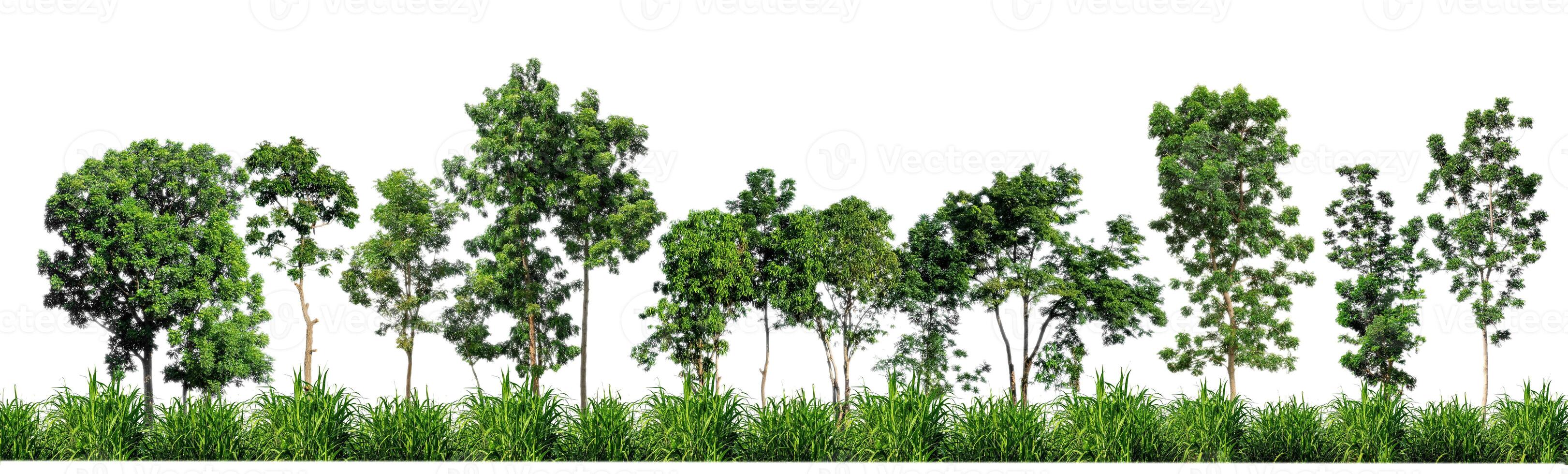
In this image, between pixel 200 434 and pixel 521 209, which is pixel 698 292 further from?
pixel 200 434

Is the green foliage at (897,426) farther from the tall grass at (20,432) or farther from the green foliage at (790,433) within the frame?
the tall grass at (20,432)

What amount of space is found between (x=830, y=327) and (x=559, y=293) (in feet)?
20.3

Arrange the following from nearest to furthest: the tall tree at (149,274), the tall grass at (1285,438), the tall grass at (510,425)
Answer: the tall grass at (510,425) → the tall grass at (1285,438) → the tall tree at (149,274)

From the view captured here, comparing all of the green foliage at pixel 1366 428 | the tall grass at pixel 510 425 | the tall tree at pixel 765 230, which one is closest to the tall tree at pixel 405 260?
the tall tree at pixel 765 230

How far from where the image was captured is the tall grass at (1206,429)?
9.23 m

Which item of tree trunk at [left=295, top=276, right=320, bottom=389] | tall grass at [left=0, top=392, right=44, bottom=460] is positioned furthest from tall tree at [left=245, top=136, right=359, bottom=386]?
tall grass at [left=0, top=392, right=44, bottom=460]

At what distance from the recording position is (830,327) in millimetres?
20203

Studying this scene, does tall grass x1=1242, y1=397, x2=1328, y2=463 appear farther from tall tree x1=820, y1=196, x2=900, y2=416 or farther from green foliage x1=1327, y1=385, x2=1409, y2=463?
tall tree x1=820, y1=196, x2=900, y2=416

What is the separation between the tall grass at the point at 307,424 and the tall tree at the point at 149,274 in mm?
14400

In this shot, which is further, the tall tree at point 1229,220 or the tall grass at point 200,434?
the tall tree at point 1229,220

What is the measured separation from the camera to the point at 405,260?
851 inches

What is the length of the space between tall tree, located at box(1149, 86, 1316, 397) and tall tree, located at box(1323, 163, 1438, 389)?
2.47 m

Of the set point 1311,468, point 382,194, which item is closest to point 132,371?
point 382,194

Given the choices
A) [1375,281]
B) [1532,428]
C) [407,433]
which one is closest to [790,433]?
[407,433]
